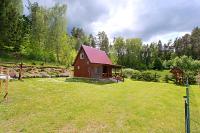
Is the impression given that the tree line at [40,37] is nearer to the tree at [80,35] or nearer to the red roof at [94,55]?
the tree at [80,35]

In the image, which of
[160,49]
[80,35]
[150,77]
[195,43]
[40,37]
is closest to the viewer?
[150,77]

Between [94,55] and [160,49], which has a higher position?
[160,49]

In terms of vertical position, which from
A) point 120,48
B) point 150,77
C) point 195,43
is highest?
point 195,43

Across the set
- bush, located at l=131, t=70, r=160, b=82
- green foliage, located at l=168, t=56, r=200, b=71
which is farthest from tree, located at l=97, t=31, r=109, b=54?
bush, located at l=131, t=70, r=160, b=82

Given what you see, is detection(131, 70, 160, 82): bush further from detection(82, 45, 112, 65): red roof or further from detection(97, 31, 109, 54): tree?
detection(97, 31, 109, 54): tree

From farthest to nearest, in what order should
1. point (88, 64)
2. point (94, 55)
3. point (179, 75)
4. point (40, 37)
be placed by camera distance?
point (40, 37), point (179, 75), point (94, 55), point (88, 64)

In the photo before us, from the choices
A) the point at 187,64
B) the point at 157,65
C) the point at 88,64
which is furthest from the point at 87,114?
the point at 157,65

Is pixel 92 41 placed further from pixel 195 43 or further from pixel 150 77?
pixel 150 77

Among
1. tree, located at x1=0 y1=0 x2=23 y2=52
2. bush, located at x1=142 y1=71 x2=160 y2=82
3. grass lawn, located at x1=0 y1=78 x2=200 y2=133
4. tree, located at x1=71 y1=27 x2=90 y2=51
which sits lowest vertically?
grass lawn, located at x1=0 y1=78 x2=200 y2=133

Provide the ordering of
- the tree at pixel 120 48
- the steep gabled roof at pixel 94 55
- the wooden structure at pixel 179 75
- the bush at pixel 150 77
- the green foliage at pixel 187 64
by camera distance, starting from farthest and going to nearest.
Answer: the tree at pixel 120 48 → the green foliage at pixel 187 64 → the bush at pixel 150 77 → the wooden structure at pixel 179 75 → the steep gabled roof at pixel 94 55

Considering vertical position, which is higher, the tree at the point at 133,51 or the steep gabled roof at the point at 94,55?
the tree at the point at 133,51

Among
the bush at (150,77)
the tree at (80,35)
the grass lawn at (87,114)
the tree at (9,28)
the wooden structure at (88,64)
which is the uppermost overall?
the tree at (80,35)

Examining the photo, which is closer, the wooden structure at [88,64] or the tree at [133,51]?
the wooden structure at [88,64]

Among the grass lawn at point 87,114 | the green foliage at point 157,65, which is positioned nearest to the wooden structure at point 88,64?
the grass lawn at point 87,114
